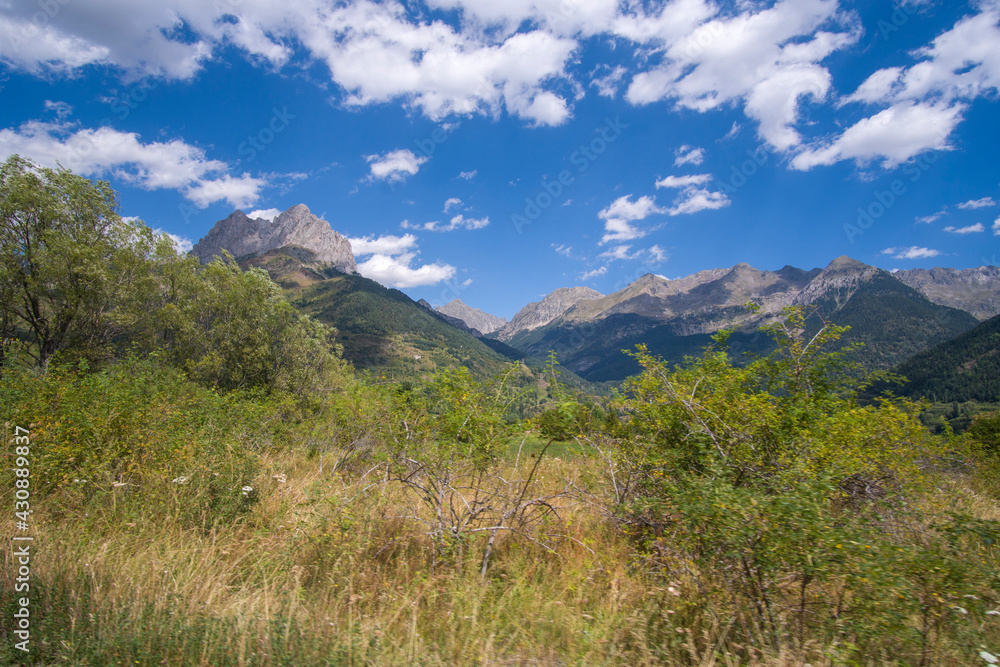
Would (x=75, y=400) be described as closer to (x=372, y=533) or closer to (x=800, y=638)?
(x=372, y=533)

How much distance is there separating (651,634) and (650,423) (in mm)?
3210

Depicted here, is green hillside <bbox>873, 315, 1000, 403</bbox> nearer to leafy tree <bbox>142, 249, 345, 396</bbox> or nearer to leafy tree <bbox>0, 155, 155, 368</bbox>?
leafy tree <bbox>142, 249, 345, 396</bbox>

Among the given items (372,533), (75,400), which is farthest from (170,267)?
(372,533)

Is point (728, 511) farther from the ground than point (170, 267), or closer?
closer

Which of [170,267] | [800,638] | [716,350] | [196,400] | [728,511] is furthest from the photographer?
[170,267]

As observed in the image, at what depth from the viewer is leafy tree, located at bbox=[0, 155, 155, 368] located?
14664 millimetres

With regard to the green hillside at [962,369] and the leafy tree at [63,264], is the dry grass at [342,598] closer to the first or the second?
the leafy tree at [63,264]

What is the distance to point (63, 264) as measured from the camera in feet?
50.0

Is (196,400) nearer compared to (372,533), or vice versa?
(372,533)

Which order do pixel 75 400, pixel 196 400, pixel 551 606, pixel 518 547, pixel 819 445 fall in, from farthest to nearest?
pixel 196 400, pixel 75 400, pixel 518 547, pixel 819 445, pixel 551 606

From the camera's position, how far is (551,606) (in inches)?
155

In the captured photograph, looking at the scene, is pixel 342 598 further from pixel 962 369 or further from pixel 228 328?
pixel 962 369

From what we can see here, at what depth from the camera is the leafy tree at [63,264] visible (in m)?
14.7

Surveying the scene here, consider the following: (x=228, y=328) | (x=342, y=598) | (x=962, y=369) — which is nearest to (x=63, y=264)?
(x=228, y=328)
